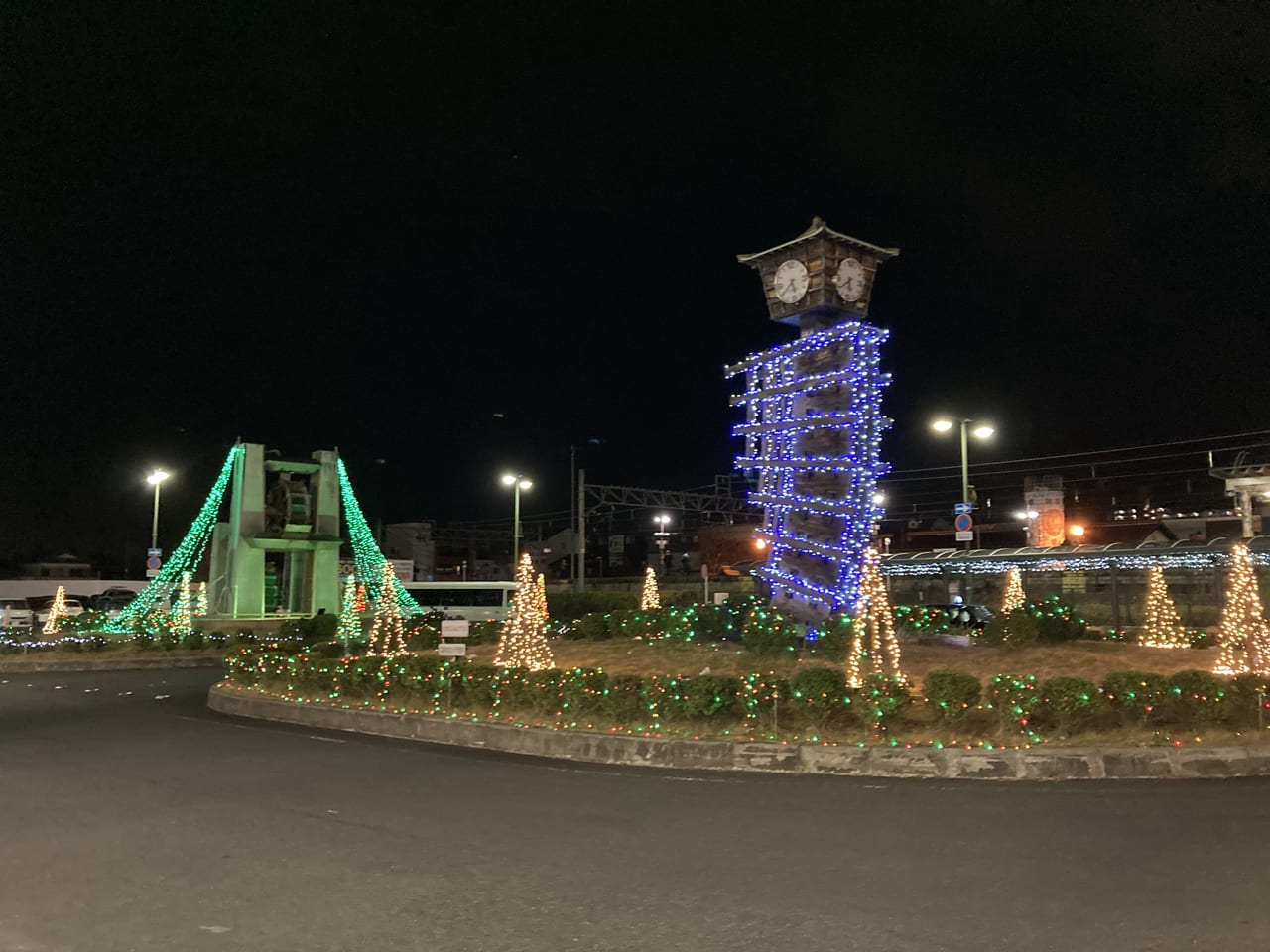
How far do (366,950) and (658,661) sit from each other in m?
11.9

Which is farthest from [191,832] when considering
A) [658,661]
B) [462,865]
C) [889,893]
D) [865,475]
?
[865,475]

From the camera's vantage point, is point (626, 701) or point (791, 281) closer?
point (626, 701)

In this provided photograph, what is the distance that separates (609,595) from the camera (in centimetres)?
3259

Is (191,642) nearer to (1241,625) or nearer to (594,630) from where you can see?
(594,630)

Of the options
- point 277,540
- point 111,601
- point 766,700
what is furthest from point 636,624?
point 111,601

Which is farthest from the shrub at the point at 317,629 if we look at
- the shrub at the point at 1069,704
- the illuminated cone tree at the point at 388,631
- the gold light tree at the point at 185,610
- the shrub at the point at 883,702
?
the shrub at the point at 1069,704

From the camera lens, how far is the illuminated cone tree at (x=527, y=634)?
1639 cm

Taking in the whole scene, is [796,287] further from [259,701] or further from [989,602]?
[989,602]

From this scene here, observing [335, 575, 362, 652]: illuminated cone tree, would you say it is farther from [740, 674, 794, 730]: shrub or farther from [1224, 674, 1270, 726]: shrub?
[1224, 674, 1270, 726]: shrub

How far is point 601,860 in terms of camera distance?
262 inches

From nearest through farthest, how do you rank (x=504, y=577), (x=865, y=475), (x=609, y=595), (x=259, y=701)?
(x=259, y=701), (x=865, y=475), (x=609, y=595), (x=504, y=577)

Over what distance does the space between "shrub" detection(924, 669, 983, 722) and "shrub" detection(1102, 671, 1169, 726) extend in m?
1.38

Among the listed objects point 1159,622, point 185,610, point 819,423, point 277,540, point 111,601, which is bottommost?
point 1159,622

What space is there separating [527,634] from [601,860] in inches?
393
